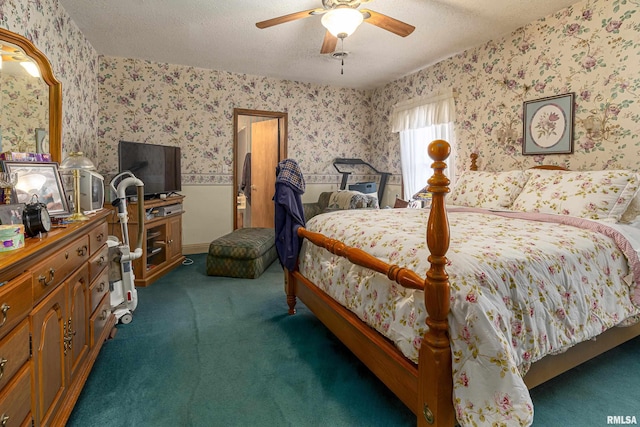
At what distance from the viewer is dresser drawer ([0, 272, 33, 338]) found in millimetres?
895

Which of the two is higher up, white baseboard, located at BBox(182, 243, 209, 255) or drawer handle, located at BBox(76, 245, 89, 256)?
drawer handle, located at BBox(76, 245, 89, 256)

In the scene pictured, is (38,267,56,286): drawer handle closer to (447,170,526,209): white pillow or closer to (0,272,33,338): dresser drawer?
(0,272,33,338): dresser drawer

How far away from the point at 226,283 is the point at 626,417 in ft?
9.73

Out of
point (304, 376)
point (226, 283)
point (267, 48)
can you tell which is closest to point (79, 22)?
point (267, 48)

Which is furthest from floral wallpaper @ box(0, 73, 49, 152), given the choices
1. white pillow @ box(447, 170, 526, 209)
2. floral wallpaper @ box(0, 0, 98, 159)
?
white pillow @ box(447, 170, 526, 209)

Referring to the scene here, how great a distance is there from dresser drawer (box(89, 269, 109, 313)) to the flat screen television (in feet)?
5.40

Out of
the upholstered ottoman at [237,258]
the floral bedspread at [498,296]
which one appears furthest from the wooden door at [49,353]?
the upholstered ottoman at [237,258]

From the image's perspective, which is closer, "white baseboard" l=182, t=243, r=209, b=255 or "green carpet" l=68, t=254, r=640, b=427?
"green carpet" l=68, t=254, r=640, b=427

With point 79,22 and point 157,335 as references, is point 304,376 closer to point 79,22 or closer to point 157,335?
point 157,335

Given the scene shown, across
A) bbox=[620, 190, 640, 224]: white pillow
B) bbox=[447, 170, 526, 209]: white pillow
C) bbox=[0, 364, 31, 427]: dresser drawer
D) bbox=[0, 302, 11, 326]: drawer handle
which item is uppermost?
bbox=[447, 170, 526, 209]: white pillow

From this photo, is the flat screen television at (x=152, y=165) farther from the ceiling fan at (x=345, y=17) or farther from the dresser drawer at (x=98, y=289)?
the ceiling fan at (x=345, y=17)

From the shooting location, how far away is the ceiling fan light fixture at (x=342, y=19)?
2.26 m

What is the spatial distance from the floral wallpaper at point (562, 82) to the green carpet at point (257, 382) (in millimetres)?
1503

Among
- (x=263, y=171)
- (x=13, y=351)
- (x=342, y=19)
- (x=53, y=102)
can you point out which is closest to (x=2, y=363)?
(x=13, y=351)
